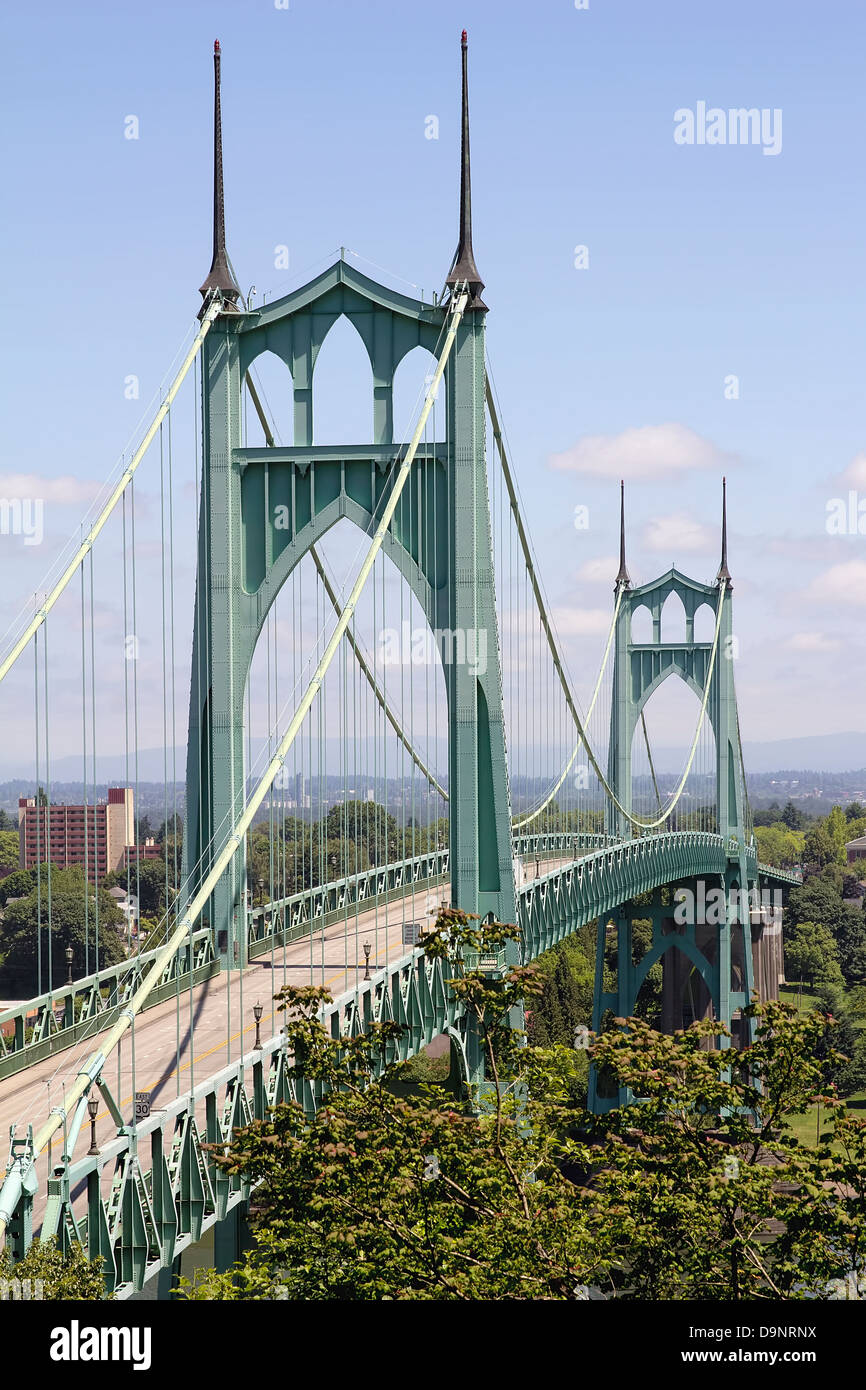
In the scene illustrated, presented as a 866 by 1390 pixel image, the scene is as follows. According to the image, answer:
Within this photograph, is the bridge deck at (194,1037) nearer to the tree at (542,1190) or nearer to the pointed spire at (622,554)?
the tree at (542,1190)

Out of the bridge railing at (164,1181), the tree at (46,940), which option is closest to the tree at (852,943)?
the tree at (46,940)

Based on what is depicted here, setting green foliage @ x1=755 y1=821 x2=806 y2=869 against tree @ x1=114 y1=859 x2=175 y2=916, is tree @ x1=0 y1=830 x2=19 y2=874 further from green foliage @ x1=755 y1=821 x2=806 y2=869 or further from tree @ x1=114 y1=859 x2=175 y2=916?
green foliage @ x1=755 y1=821 x2=806 y2=869

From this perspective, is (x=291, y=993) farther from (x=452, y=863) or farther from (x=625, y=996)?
(x=625, y=996)

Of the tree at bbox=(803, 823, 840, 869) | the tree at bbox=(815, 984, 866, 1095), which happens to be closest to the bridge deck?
the tree at bbox=(815, 984, 866, 1095)

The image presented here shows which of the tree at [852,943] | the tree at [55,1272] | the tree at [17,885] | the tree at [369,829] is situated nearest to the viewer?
the tree at [55,1272]

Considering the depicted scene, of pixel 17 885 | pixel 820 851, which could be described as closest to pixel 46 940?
pixel 17 885

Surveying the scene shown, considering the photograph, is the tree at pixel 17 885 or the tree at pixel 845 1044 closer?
the tree at pixel 845 1044
